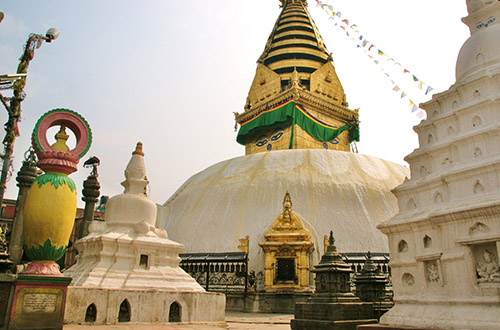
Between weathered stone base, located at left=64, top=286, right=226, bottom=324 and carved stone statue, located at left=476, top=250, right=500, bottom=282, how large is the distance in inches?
264

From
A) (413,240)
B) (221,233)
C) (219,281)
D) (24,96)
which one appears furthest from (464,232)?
(24,96)

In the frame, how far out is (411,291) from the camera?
8547 mm

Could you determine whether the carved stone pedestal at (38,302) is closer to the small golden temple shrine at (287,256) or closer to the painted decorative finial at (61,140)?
the painted decorative finial at (61,140)

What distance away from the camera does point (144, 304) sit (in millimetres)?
10297

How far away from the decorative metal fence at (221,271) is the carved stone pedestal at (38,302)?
11.2m

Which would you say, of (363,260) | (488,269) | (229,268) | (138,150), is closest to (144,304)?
(138,150)

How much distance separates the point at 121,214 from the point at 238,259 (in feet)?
24.6

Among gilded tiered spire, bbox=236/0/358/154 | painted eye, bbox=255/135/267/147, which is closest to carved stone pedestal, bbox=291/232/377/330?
gilded tiered spire, bbox=236/0/358/154

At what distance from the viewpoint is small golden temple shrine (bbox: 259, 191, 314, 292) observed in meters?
17.7

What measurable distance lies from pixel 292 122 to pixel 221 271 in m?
16.6

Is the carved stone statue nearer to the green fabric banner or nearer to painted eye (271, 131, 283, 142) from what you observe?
the green fabric banner

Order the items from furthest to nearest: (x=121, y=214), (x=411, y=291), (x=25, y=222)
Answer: (x=121, y=214), (x=411, y=291), (x=25, y=222)

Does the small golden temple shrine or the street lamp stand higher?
the street lamp

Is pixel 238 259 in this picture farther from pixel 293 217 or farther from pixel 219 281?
pixel 293 217
